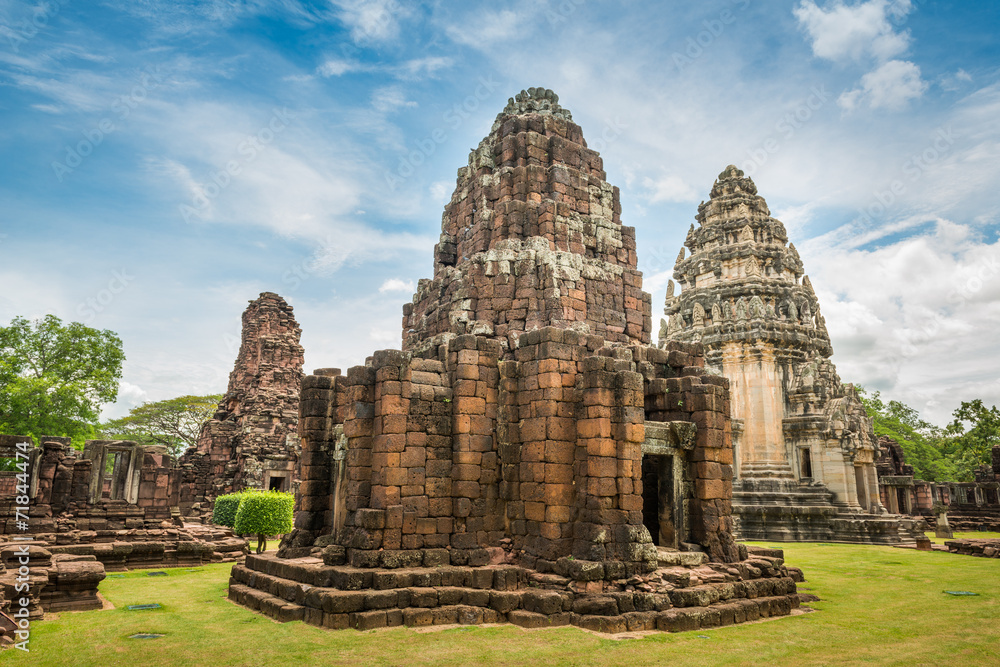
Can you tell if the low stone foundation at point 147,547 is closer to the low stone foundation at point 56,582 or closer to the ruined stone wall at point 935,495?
the low stone foundation at point 56,582

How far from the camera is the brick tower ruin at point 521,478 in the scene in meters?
9.30

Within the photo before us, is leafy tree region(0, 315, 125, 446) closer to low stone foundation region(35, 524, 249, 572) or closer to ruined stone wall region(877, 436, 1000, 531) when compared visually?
low stone foundation region(35, 524, 249, 572)

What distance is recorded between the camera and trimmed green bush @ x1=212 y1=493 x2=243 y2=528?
22969 mm

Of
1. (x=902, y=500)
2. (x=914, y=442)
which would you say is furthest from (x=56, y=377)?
(x=914, y=442)

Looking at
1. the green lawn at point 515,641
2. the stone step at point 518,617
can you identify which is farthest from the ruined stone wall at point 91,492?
the stone step at point 518,617

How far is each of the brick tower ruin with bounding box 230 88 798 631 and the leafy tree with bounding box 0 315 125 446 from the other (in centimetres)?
2498

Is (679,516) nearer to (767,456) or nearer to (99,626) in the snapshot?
(99,626)

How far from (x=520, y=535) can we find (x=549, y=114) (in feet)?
29.2

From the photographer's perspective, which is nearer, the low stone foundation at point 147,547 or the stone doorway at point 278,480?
the low stone foundation at point 147,547

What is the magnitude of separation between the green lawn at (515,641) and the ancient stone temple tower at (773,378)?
48.0 feet

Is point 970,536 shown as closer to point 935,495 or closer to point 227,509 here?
point 935,495

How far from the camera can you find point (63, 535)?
17.7 m

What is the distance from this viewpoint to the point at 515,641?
8.21 metres

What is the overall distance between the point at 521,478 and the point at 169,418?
4545 cm
